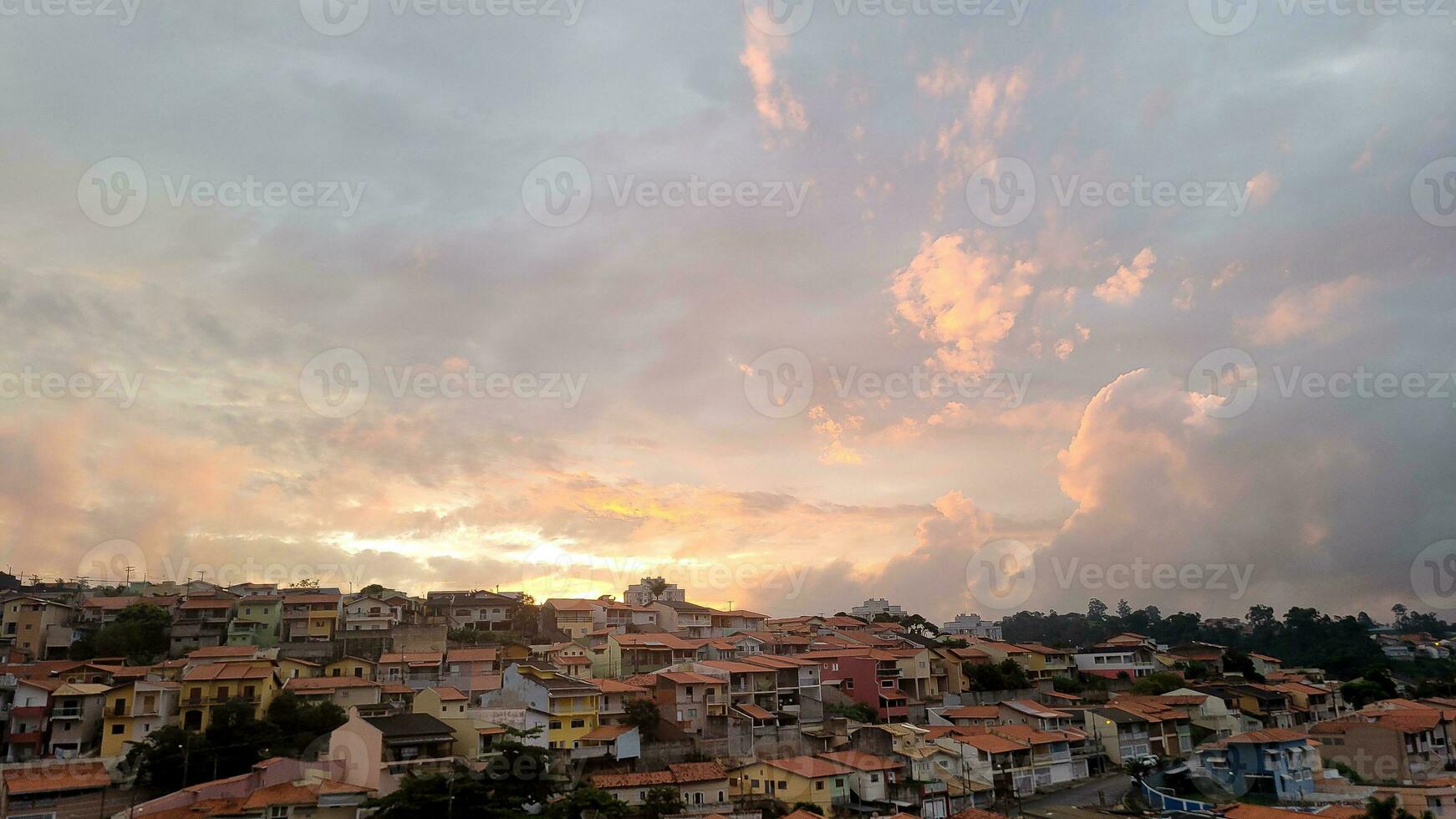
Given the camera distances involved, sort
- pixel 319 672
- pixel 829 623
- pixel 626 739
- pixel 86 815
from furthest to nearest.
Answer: pixel 829 623 → pixel 319 672 → pixel 626 739 → pixel 86 815

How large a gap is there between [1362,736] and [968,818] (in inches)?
1073

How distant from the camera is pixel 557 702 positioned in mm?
37000

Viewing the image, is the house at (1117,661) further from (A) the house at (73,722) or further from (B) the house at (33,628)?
(B) the house at (33,628)

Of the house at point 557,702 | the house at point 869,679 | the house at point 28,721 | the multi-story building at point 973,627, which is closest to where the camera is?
the house at point 28,721

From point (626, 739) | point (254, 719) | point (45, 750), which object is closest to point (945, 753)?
point (626, 739)

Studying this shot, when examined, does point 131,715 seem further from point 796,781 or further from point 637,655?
point 796,781

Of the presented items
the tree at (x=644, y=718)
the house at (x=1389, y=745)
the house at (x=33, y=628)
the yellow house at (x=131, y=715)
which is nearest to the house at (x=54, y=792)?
the yellow house at (x=131, y=715)

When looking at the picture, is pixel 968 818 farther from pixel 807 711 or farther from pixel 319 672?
pixel 319 672

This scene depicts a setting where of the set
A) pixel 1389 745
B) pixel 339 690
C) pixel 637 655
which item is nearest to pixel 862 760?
pixel 637 655

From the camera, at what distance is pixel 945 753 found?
1547 inches

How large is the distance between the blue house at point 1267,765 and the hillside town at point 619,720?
0.12 m

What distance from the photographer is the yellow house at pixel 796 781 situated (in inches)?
1383

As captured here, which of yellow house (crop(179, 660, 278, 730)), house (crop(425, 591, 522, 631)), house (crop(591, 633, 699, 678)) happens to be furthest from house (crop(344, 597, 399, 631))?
yellow house (crop(179, 660, 278, 730))

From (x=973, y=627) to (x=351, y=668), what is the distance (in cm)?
7111
